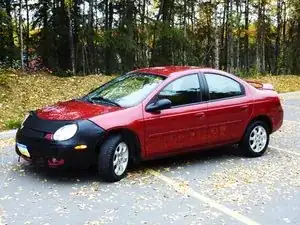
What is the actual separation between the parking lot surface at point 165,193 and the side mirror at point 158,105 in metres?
0.95

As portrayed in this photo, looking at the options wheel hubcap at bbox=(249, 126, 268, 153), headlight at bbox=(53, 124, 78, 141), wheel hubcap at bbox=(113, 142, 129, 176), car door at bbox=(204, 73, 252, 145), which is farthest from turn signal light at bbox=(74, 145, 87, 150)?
wheel hubcap at bbox=(249, 126, 268, 153)

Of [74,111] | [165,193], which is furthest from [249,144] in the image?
[74,111]

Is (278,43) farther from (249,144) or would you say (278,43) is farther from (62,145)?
(62,145)

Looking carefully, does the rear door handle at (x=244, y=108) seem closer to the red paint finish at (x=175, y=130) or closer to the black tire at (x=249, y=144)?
the black tire at (x=249, y=144)

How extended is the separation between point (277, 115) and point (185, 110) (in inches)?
83.0

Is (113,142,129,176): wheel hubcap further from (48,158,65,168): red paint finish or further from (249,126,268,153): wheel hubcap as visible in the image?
(249,126,268,153): wheel hubcap

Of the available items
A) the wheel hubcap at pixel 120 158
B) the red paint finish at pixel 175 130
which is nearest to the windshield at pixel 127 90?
the red paint finish at pixel 175 130

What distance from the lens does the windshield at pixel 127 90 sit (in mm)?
7043

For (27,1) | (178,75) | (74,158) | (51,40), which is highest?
(27,1)

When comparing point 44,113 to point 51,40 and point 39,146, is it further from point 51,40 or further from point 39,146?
point 51,40

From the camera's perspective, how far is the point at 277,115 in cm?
852

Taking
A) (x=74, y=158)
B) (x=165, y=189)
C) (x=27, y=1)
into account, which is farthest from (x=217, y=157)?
(x=27, y=1)

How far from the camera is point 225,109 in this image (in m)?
7.74

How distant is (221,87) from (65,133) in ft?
9.39
